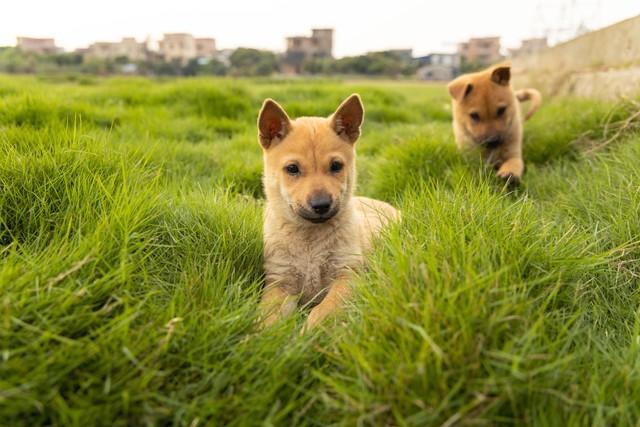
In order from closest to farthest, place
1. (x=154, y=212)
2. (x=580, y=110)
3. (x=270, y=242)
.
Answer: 1. (x=154, y=212)
2. (x=270, y=242)
3. (x=580, y=110)

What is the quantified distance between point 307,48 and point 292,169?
5896cm

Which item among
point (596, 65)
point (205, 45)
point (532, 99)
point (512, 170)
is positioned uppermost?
point (205, 45)

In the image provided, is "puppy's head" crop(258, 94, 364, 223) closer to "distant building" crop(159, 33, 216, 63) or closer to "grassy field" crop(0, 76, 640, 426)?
"grassy field" crop(0, 76, 640, 426)

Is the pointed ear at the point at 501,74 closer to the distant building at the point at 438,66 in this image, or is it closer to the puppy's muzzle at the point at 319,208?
the puppy's muzzle at the point at 319,208

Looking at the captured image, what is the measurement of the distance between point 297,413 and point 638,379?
104 cm

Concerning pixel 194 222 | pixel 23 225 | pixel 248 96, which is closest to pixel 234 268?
pixel 194 222

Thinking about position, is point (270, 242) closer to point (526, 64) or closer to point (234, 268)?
point (234, 268)

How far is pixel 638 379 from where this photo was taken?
1.48 m

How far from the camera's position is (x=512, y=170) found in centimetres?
429

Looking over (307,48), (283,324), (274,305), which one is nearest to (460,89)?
(274,305)

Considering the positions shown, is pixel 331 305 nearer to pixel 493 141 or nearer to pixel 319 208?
pixel 319 208

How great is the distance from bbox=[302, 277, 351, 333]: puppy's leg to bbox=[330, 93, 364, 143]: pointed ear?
3.38 feet

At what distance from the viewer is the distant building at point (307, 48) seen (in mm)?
47631

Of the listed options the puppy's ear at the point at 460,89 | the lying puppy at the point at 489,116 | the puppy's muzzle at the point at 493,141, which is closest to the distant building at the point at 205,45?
the puppy's ear at the point at 460,89
